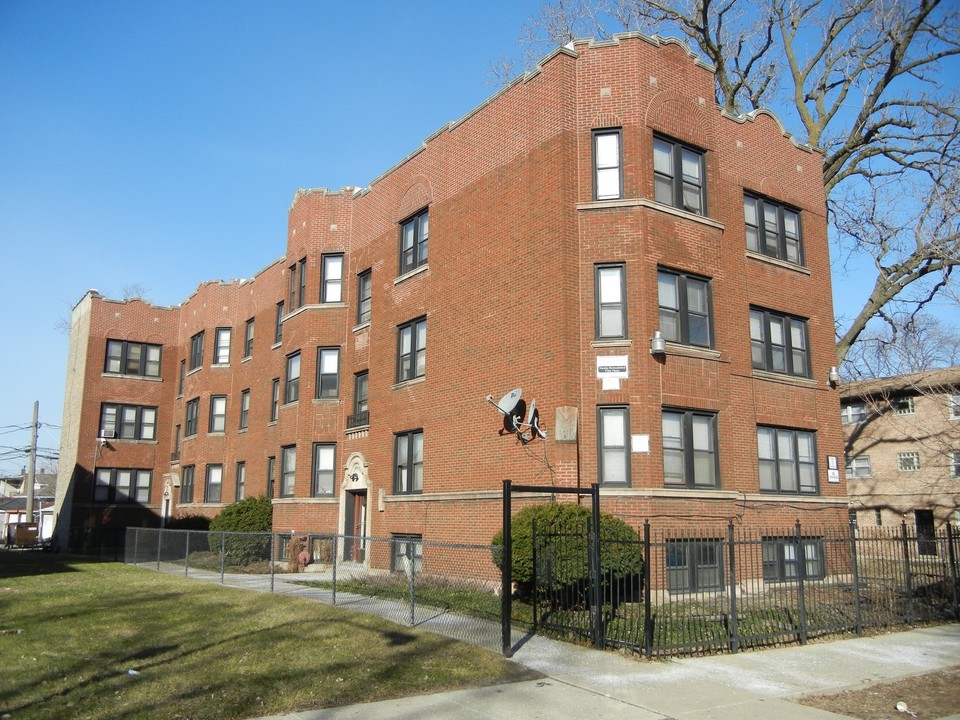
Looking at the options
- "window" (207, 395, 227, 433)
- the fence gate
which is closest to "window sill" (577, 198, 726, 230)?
the fence gate

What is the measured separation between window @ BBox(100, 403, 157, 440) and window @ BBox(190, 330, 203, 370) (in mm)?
4473

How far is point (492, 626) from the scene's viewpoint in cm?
1295

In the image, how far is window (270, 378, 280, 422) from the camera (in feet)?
99.6

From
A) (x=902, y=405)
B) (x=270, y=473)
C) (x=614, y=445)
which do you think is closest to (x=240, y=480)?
(x=270, y=473)

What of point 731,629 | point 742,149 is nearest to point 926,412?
point 742,149

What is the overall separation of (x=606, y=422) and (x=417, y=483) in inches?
247

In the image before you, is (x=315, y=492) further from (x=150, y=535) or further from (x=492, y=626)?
(x=492, y=626)

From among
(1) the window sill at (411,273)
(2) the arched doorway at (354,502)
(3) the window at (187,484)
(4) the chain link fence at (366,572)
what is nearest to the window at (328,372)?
(2) the arched doorway at (354,502)

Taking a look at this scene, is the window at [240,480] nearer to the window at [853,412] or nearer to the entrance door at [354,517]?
the entrance door at [354,517]

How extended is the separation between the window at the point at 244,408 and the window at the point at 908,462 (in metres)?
31.3

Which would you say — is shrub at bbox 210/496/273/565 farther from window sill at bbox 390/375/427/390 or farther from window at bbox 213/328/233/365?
window at bbox 213/328/233/365

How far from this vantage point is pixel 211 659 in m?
10.7

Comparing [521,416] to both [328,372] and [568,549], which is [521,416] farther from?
[328,372]

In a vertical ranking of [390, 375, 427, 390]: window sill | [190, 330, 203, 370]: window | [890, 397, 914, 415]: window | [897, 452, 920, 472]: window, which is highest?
[190, 330, 203, 370]: window
